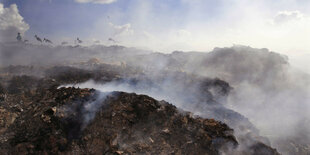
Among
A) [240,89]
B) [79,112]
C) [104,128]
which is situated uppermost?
[79,112]

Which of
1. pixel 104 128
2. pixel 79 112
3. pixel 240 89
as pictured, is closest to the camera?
pixel 104 128

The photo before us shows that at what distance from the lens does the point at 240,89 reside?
37375 millimetres

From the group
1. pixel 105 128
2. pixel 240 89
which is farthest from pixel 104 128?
pixel 240 89

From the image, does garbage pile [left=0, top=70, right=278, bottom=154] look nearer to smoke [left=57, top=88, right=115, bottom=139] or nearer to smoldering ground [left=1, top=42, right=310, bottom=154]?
smoke [left=57, top=88, right=115, bottom=139]

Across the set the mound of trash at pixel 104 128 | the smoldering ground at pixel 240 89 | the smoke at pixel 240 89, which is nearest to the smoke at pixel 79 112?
the mound of trash at pixel 104 128

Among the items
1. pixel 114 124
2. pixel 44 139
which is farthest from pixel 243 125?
pixel 44 139

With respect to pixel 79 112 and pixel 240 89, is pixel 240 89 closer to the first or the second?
pixel 240 89

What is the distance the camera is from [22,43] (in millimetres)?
73125

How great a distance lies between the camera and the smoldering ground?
20.0 metres

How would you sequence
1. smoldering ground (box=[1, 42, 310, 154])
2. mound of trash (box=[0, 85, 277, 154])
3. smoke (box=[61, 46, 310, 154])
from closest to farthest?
mound of trash (box=[0, 85, 277, 154])
smoke (box=[61, 46, 310, 154])
smoldering ground (box=[1, 42, 310, 154])

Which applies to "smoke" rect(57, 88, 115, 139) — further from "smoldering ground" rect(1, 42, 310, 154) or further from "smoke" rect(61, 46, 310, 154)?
"smoldering ground" rect(1, 42, 310, 154)

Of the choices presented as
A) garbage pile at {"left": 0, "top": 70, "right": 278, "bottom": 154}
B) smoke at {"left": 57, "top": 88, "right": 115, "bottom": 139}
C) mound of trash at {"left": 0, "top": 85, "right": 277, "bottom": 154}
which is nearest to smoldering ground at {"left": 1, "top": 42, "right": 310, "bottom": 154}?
garbage pile at {"left": 0, "top": 70, "right": 278, "bottom": 154}

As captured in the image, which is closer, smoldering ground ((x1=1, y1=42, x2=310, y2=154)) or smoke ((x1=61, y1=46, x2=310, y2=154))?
smoke ((x1=61, y1=46, x2=310, y2=154))

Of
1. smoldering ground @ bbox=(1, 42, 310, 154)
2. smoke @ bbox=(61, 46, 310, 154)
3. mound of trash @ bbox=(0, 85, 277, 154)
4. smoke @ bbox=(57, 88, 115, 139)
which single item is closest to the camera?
mound of trash @ bbox=(0, 85, 277, 154)
